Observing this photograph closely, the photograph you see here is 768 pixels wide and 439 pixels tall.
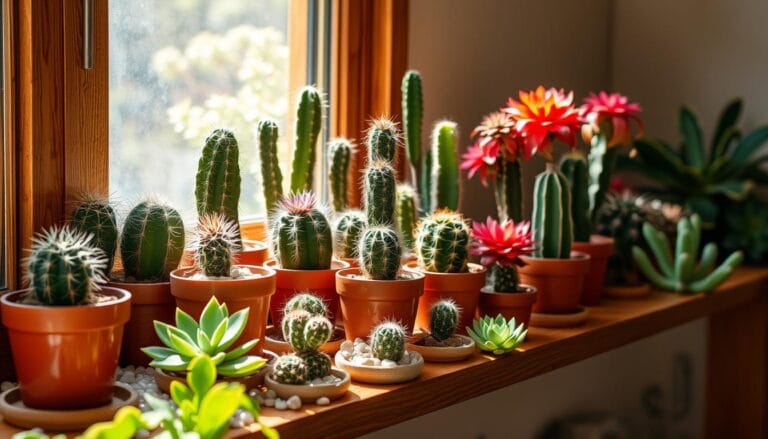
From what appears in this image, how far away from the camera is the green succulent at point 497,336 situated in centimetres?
169

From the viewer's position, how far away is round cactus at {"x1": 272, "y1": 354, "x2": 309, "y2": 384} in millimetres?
1423

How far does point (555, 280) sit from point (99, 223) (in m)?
0.94

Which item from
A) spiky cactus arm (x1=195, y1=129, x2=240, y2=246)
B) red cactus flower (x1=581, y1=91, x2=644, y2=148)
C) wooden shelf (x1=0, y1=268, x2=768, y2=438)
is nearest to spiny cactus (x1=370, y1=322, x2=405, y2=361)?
wooden shelf (x1=0, y1=268, x2=768, y2=438)

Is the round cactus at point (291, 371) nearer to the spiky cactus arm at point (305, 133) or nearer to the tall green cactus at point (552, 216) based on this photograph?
the spiky cactus arm at point (305, 133)

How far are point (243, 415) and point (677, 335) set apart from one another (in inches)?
78.6

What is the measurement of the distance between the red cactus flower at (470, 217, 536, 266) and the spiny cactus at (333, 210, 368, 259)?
23 centimetres

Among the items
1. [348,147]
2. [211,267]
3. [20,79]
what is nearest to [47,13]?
[20,79]

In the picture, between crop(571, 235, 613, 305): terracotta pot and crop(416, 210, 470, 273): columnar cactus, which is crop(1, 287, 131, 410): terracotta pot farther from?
crop(571, 235, 613, 305): terracotta pot

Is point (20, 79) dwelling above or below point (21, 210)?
above

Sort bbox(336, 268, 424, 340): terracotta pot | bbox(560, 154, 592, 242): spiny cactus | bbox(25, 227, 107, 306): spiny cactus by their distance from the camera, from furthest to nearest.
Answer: bbox(560, 154, 592, 242): spiny cactus < bbox(336, 268, 424, 340): terracotta pot < bbox(25, 227, 107, 306): spiny cactus

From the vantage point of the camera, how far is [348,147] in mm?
1833

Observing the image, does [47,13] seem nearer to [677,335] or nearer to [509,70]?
[509,70]

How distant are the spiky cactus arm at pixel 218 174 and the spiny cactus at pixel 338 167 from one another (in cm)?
26

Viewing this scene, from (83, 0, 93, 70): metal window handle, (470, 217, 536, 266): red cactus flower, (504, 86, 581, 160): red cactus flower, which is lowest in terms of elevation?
(470, 217, 536, 266): red cactus flower
